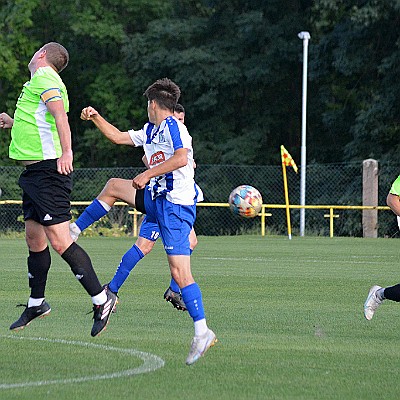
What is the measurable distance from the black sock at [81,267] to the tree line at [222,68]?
33.8 metres

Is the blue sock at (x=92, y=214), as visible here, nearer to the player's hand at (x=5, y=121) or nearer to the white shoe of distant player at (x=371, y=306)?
the player's hand at (x=5, y=121)

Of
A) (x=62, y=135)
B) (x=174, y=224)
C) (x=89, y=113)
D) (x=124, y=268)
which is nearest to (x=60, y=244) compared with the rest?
(x=62, y=135)

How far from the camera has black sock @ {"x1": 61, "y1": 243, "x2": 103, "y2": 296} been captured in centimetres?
838

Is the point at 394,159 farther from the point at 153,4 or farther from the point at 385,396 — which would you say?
the point at 385,396

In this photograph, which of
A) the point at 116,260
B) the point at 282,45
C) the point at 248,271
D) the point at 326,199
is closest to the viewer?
the point at 248,271

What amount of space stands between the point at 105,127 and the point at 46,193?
1212 mm

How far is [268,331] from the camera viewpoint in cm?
937

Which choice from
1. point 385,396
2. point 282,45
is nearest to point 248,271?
point 385,396

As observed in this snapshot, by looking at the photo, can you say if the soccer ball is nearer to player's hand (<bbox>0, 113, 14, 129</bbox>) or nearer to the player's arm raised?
the player's arm raised

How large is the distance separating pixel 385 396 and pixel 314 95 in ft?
138

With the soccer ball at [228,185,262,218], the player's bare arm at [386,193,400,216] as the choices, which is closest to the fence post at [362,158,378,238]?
the soccer ball at [228,185,262,218]

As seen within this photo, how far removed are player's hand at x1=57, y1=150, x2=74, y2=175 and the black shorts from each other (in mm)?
119

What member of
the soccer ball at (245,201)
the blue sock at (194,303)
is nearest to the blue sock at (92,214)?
the blue sock at (194,303)

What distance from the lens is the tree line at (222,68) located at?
43.6 metres
